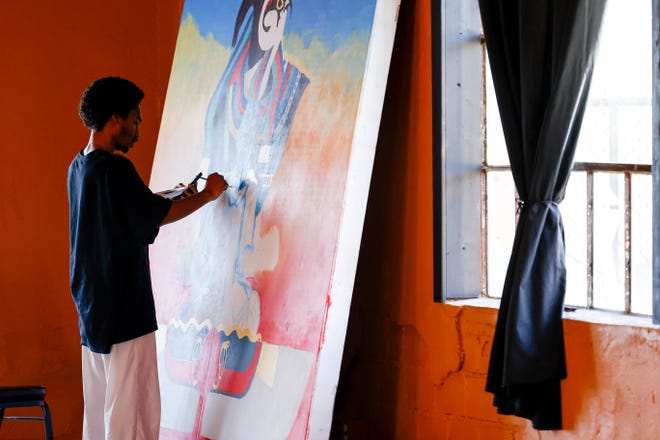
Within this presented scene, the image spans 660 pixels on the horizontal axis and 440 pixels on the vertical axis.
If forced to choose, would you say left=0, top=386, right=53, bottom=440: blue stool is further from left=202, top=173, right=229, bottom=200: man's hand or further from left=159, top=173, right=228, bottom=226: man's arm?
left=202, top=173, right=229, bottom=200: man's hand

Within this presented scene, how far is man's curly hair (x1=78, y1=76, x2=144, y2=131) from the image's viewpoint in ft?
9.84

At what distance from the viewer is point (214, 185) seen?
3211 millimetres

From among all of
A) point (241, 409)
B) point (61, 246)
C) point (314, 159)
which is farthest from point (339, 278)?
point (61, 246)

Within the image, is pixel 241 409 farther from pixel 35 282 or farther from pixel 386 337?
pixel 35 282

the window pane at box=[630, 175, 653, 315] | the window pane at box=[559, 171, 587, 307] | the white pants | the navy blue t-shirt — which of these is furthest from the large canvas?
the window pane at box=[630, 175, 653, 315]

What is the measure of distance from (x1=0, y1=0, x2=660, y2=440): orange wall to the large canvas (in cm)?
35

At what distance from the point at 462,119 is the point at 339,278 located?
80 cm

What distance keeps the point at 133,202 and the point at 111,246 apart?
0.59 ft

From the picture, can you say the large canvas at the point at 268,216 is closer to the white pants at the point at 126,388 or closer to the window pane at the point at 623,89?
the white pants at the point at 126,388

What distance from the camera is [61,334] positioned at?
4.22 metres

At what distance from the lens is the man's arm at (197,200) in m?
3.00

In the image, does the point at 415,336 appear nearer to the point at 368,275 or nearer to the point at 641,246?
the point at 368,275

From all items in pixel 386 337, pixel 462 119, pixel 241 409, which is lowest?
pixel 241 409

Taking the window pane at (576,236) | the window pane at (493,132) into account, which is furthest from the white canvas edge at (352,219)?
the window pane at (576,236)
